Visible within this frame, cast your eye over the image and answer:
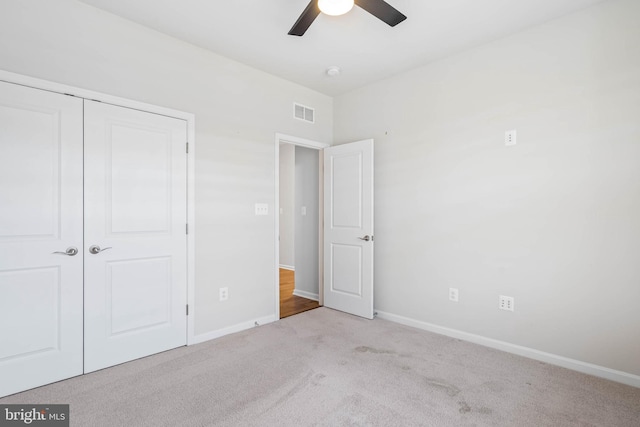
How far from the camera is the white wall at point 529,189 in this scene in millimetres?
2254

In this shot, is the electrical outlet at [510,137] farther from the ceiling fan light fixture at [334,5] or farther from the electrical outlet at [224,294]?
the electrical outlet at [224,294]

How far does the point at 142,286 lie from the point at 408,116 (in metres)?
3.07

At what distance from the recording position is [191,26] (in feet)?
8.50

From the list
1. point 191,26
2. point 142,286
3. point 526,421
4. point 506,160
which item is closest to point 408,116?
point 506,160

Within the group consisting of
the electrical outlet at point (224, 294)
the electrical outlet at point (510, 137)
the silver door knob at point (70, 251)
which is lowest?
the electrical outlet at point (224, 294)

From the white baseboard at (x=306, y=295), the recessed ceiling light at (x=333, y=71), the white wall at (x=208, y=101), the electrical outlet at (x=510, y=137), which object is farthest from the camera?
the white baseboard at (x=306, y=295)

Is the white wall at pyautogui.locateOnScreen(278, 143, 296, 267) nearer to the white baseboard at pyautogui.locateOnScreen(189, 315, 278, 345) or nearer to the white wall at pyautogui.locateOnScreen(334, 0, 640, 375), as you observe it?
the white baseboard at pyautogui.locateOnScreen(189, 315, 278, 345)

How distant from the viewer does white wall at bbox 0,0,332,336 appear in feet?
7.18

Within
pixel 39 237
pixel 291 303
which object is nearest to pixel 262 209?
pixel 291 303

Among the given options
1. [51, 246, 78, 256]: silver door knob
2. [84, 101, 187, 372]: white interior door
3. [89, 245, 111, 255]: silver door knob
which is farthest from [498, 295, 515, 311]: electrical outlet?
[51, 246, 78, 256]: silver door knob

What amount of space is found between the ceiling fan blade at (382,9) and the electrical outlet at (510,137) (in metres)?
1.43

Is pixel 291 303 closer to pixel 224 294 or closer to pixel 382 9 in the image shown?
pixel 224 294

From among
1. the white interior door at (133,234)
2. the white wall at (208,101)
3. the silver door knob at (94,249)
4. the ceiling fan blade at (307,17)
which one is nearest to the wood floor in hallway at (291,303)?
the white wall at (208,101)

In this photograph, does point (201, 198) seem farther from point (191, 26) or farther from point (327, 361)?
point (327, 361)
